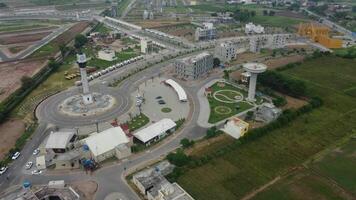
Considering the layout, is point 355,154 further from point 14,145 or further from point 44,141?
point 14,145

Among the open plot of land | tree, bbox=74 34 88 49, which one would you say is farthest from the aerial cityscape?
tree, bbox=74 34 88 49

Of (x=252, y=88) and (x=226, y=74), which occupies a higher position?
(x=252, y=88)

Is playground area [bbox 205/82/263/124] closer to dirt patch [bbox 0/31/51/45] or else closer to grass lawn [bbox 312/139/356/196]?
grass lawn [bbox 312/139/356/196]

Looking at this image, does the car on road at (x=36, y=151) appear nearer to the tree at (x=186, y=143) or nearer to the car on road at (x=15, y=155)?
the car on road at (x=15, y=155)

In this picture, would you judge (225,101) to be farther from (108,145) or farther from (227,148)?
(108,145)

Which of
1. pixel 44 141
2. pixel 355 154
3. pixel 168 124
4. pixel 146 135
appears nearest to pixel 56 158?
pixel 44 141

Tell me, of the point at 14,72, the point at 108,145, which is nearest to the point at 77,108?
the point at 108,145
